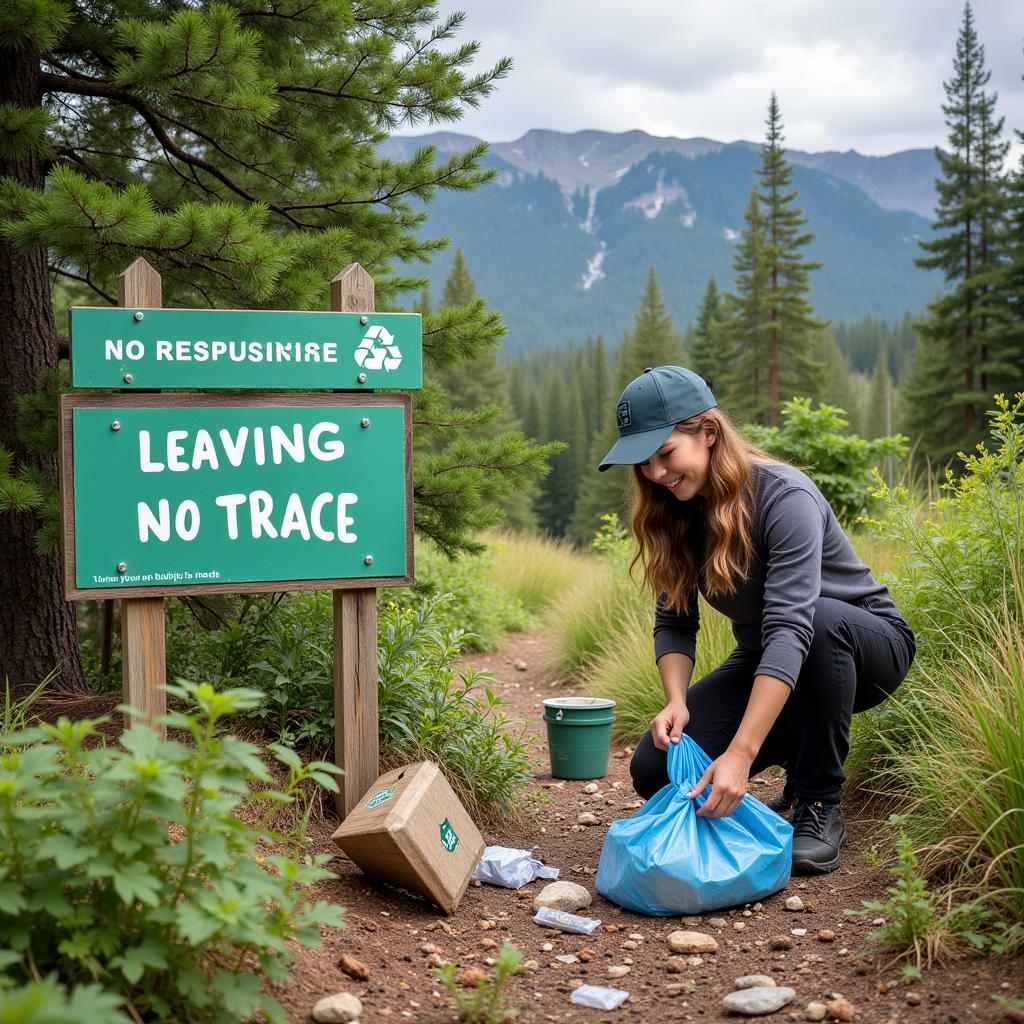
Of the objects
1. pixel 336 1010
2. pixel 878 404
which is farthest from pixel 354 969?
pixel 878 404

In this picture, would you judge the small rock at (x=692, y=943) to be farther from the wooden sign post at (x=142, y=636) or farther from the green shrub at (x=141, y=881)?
the wooden sign post at (x=142, y=636)

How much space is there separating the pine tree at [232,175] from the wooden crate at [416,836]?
5.58ft

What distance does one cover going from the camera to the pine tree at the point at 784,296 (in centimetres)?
4200

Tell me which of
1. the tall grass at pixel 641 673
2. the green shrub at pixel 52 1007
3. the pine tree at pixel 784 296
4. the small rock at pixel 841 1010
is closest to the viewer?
the green shrub at pixel 52 1007

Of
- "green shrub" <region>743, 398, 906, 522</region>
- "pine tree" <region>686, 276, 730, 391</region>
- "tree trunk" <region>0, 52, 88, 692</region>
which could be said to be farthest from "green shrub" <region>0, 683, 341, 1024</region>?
"pine tree" <region>686, 276, 730, 391</region>

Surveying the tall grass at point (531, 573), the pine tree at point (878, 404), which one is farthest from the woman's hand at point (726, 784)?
the pine tree at point (878, 404)

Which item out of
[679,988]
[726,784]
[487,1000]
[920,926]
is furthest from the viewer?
[726,784]

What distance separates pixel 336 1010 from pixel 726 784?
50.2 inches

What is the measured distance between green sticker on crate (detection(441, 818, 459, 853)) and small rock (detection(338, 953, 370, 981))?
0.61 metres

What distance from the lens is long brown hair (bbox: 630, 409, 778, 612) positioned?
11.1 feet

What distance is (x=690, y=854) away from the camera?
3139 mm

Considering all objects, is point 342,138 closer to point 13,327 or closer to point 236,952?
point 13,327

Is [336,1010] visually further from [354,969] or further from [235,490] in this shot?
[235,490]

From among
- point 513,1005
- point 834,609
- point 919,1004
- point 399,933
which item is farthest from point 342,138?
point 919,1004
